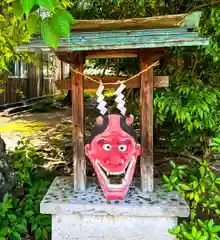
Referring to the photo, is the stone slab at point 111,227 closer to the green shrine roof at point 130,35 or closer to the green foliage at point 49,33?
the green shrine roof at point 130,35

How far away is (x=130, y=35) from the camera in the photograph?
2.46 metres

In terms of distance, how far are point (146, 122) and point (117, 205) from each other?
2.70 feet

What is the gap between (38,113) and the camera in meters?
14.2

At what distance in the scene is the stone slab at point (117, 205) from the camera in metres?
2.68

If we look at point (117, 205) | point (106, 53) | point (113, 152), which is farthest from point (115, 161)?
point (106, 53)

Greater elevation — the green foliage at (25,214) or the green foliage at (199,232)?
the green foliage at (199,232)

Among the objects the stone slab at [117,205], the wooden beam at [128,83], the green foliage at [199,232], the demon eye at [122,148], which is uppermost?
the wooden beam at [128,83]

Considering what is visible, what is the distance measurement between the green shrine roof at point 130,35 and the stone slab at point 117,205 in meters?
1.38

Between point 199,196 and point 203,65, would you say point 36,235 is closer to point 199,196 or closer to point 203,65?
point 199,196

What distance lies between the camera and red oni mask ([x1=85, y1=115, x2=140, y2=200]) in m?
2.71

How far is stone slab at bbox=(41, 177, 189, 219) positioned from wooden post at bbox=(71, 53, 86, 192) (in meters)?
0.16

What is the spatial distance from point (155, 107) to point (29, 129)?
757cm

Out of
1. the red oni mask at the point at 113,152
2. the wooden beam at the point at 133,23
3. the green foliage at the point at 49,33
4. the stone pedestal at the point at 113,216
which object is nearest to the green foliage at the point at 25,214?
the stone pedestal at the point at 113,216

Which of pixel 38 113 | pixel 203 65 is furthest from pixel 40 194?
pixel 38 113
